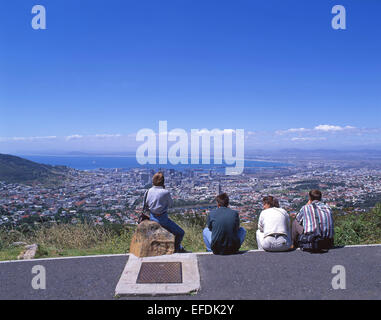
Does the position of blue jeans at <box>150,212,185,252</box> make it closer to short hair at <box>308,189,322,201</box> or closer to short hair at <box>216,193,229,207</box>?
short hair at <box>216,193,229,207</box>

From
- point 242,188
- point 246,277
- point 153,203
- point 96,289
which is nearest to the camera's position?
point 96,289

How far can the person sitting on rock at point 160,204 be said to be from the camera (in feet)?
18.4

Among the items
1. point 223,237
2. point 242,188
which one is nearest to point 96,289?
point 223,237

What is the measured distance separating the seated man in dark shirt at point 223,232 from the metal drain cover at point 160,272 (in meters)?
0.85

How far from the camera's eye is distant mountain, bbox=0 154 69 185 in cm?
2200

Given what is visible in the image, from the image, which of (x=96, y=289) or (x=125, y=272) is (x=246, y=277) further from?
(x=96, y=289)

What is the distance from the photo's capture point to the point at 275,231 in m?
5.55

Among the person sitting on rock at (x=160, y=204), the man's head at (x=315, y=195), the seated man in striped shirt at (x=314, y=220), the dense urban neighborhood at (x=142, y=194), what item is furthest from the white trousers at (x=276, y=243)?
the dense urban neighborhood at (x=142, y=194)

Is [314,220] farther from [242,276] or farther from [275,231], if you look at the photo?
[242,276]

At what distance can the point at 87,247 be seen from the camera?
743cm

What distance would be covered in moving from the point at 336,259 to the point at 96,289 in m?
3.98

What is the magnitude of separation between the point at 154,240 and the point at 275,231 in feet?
7.29

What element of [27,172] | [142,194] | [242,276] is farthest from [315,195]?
[27,172]
